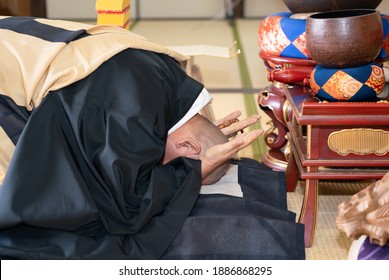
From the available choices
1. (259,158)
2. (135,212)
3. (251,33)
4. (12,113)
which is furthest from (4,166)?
(251,33)

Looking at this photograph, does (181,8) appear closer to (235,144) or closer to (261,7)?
(261,7)

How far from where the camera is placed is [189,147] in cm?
227

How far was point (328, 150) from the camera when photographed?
2.42 m

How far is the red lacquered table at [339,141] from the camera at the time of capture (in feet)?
7.78

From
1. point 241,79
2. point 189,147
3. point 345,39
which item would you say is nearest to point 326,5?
point 345,39

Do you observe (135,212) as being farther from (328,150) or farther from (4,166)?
(328,150)

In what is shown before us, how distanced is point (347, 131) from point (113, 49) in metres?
0.81

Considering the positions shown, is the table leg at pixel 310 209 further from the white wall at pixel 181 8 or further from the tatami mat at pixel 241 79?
the white wall at pixel 181 8

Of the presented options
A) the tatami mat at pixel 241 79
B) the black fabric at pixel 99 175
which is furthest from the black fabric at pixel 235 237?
the tatami mat at pixel 241 79

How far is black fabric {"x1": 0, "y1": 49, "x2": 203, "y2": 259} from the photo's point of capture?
6.37 ft

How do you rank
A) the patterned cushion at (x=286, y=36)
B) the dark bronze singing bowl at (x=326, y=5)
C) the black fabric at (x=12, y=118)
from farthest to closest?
the patterned cushion at (x=286, y=36) < the dark bronze singing bowl at (x=326, y=5) < the black fabric at (x=12, y=118)

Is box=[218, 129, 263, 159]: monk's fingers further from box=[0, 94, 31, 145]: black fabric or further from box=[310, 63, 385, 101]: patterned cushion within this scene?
box=[0, 94, 31, 145]: black fabric

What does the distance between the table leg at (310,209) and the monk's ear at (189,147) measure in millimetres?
463

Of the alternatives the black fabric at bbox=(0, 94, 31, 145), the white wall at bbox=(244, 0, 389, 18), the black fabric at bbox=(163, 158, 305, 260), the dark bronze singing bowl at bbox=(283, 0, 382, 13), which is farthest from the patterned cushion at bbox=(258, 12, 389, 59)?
the white wall at bbox=(244, 0, 389, 18)
